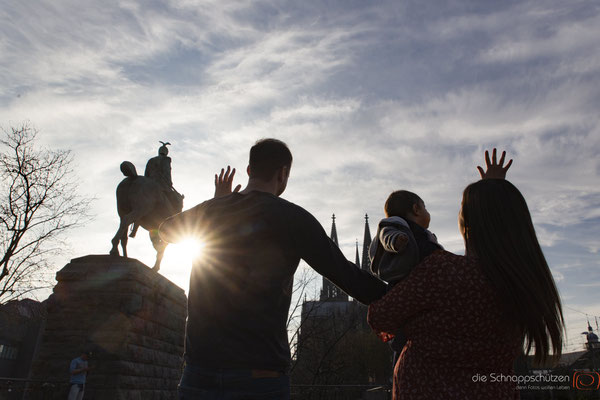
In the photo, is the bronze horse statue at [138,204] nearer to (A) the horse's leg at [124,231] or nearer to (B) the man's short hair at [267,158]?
(A) the horse's leg at [124,231]

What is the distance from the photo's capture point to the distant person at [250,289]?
70.7 inches

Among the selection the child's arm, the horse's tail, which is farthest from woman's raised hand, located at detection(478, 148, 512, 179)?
the horse's tail

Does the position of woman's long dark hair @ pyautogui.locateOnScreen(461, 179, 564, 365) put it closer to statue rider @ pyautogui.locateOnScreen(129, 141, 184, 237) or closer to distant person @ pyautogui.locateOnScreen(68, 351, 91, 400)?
distant person @ pyautogui.locateOnScreen(68, 351, 91, 400)

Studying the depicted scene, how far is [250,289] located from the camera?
1911 mm

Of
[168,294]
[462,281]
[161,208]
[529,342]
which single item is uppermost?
[161,208]

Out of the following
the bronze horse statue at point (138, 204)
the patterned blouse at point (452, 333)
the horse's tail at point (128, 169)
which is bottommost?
the patterned blouse at point (452, 333)

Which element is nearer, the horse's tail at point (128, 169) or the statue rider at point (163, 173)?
the horse's tail at point (128, 169)

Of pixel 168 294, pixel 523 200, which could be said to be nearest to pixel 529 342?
pixel 523 200

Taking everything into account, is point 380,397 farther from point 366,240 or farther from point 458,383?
point 366,240

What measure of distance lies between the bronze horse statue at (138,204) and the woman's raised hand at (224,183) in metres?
7.33

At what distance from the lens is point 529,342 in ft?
5.99

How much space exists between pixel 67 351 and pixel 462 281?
8203 mm

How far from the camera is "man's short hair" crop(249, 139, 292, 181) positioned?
2.27 m

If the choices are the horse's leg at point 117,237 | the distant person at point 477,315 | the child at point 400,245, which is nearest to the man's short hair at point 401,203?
the child at point 400,245
